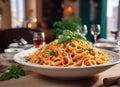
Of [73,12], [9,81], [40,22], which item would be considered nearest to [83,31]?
[9,81]

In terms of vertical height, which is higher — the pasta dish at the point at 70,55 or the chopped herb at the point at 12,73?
the pasta dish at the point at 70,55

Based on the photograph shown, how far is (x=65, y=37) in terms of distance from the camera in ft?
4.16

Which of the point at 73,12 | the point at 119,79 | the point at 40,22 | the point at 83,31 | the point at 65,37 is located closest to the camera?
the point at 119,79

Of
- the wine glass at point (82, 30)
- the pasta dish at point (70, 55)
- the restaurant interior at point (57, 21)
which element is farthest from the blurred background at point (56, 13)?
the pasta dish at point (70, 55)

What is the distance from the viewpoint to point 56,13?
8.62 metres

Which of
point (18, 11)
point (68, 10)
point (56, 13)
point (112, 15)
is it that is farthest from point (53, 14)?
point (112, 15)

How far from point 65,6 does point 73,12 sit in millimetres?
691

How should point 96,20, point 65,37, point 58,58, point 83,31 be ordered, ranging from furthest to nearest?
1. point 96,20
2. point 83,31
3. point 65,37
4. point 58,58

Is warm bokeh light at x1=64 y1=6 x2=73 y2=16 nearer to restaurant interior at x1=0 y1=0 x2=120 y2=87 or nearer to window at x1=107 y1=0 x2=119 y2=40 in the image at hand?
restaurant interior at x1=0 y1=0 x2=120 y2=87

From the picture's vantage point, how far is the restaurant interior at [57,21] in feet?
7.27

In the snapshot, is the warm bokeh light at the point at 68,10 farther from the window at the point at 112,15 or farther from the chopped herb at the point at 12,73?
the chopped herb at the point at 12,73

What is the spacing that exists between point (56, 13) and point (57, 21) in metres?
5.80

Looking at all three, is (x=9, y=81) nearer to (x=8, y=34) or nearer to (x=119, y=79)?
(x=119, y=79)

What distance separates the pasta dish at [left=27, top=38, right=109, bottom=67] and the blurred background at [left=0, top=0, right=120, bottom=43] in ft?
9.33
